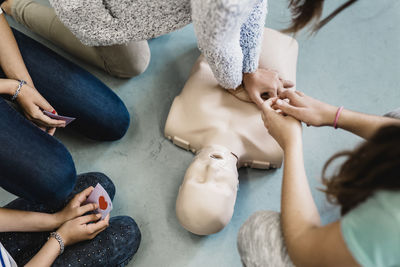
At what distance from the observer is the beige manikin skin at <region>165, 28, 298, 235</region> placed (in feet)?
3.10

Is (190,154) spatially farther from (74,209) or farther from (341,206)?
(341,206)

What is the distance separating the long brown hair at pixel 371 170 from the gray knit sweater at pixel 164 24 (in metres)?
0.34

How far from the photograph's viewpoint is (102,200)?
3.14ft

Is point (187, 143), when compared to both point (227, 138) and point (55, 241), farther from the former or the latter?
point (55, 241)

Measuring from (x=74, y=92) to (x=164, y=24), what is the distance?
1.21ft

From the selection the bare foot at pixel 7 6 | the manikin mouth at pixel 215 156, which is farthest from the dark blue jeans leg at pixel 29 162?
the bare foot at pixel 7 6

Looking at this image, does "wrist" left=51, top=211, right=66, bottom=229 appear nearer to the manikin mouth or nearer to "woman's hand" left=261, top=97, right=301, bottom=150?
the manikin mouth

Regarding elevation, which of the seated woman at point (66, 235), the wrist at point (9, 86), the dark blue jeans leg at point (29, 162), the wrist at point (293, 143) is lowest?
the seated woman at point (66, 235)

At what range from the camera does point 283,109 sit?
844 millimetres

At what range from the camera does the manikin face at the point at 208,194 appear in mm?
934

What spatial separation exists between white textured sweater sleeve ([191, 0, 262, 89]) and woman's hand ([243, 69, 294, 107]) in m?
0.15

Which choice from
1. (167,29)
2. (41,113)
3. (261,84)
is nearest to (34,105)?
(41,113)

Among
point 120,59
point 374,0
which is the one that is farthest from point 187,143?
point 374,0

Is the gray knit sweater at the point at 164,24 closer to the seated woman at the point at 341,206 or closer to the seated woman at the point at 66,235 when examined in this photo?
the seated woman at the point at 341,206
